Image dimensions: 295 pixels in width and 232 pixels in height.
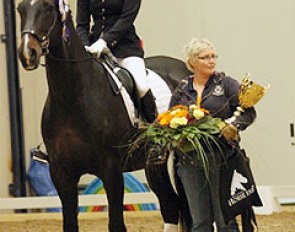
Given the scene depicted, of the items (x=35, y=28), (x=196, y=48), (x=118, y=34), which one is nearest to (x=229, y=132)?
(x=196, y=48)

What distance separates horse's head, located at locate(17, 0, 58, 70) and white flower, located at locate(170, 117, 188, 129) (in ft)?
2.16

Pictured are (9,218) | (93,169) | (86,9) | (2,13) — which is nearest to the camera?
(93,169)

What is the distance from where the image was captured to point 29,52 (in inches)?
150

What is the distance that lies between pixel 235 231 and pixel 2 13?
13.0 feet

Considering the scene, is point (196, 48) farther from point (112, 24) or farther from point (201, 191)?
point (112, 24)

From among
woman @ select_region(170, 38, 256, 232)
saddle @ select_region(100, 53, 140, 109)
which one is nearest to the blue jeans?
woman @ select_region(170, 38, 256, 232)

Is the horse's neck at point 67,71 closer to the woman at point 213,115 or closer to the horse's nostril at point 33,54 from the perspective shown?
the horse's nostril at point 33,54

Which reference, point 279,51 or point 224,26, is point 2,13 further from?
point 279,51

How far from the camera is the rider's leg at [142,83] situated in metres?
4.67

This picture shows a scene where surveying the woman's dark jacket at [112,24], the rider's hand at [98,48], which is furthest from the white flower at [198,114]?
the woman's dark jacket at [112,24]

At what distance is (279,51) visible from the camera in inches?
298

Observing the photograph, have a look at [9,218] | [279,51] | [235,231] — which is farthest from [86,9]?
[279,51]

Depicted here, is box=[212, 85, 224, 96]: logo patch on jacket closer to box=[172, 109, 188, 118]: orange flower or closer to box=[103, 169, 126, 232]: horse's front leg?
box=[172, 109, 188, 118]: orange flower

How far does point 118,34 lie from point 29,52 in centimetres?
93
